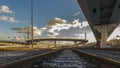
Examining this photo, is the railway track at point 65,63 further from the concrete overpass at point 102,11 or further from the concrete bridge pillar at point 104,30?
the concrete bridge pillar at point 104,30

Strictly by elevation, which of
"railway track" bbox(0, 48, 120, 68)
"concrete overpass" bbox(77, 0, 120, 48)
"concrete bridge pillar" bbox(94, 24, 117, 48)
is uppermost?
"concrete overpass" bbox(77, 0, 120, 48)

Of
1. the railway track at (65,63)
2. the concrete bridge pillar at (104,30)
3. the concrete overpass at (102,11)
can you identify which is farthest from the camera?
the concrete bridge pillar at (104,30)

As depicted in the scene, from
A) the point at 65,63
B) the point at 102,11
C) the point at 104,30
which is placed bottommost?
the point at 65,63

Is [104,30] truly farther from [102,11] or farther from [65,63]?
[65,63]

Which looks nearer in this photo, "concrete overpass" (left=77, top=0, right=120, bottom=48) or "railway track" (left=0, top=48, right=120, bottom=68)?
"railway track" (left=0, top=48, right=120, bottom=68)

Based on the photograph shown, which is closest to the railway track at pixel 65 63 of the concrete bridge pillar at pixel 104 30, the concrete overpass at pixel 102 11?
the concrete overpass at pixel 102 11

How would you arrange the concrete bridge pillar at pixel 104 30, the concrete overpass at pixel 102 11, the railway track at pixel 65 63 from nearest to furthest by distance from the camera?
the railway track at pixel 65 63 → the concrete overpass at pixel 102 11 → the concrete bridge pillar at pixel 104 30

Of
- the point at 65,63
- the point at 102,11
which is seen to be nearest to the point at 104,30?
the point at 102,11

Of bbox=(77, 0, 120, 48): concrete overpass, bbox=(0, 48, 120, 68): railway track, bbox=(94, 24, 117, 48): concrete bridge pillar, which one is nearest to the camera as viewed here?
bbox=(0, 48, 120, 68): railway track

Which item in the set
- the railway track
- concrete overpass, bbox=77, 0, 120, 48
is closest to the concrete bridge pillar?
concrete overpass, bbox=77, 0, 120, 48

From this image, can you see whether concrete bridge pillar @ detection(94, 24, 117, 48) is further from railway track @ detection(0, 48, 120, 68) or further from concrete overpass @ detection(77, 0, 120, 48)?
railway track @ detection(0, 48, 120, 68)

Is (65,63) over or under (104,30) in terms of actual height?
under

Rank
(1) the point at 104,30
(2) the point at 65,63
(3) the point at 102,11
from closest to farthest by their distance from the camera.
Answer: (2) the point at 65,63, (3) the point at 102,11, (1) the point at 104,30

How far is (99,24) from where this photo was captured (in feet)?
201
